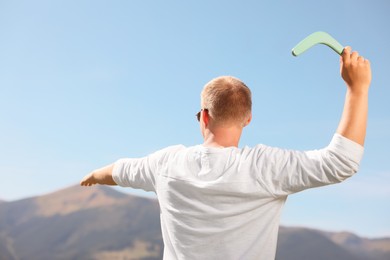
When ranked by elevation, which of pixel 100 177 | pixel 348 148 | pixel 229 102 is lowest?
pixel 100 177

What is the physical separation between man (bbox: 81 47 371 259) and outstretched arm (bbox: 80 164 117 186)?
43 cm

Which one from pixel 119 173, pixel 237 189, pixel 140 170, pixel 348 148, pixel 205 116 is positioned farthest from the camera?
pixel 119 173

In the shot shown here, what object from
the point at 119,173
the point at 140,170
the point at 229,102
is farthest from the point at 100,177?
the point at 229,102

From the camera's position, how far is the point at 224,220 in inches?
→ 71.9

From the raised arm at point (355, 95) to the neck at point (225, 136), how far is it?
0.38 metres

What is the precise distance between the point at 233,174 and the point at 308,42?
579mm

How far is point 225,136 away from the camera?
189 cm

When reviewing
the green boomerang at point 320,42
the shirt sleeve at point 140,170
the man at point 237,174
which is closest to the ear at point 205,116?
the man at point 237,174

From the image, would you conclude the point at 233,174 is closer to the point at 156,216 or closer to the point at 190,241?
Answer: the point at 190,241

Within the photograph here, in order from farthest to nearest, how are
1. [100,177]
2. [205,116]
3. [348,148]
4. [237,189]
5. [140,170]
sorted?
[100,177] < [140,170] < [205,116] < [237,189] < [348,148]

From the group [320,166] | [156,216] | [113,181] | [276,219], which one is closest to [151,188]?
[113,181]

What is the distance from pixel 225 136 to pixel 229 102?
13cm

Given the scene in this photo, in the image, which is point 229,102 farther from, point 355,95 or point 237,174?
point 355,95

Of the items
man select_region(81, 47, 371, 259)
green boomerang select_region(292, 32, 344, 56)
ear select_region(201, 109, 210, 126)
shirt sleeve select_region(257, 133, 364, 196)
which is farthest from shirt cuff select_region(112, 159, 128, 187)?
green boomerang select_region(292, 32, 344, 56)
